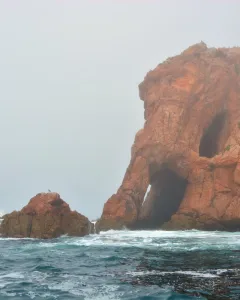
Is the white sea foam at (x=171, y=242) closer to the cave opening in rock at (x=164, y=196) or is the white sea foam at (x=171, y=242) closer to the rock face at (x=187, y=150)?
the rock face at (x=187, y=150)

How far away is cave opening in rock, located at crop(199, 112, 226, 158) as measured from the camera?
2183 inches

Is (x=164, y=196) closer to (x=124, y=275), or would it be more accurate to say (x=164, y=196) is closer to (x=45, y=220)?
(x=45, y=220)

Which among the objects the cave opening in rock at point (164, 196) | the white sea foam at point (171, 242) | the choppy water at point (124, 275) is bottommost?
the white sea foam at point (171, 242)

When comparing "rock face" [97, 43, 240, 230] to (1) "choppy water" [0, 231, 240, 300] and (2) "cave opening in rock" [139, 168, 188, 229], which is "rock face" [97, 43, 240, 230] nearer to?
(2) "cave opening in rock" [139, 168, 188, 229]

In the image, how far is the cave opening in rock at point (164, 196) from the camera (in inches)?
2133

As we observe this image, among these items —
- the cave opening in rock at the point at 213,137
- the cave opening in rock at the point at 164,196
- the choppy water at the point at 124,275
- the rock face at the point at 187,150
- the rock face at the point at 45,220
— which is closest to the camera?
the choppy water at the point at 124,275

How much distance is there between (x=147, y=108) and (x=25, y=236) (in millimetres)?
30025

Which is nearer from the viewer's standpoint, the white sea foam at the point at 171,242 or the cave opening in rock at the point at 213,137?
the white sea foam at the point at 171,242

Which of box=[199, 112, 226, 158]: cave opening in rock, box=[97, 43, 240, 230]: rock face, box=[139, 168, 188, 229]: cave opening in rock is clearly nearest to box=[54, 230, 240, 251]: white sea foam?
box=[97, 43, 240, 230]: rock face

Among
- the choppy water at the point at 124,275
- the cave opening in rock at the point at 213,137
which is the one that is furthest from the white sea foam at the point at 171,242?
the cave opening in rock at the point at 213,137

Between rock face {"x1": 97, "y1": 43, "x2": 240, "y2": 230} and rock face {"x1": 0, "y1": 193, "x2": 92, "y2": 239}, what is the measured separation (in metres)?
10.2

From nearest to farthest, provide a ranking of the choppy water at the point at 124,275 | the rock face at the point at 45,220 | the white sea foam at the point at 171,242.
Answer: the choppy water at the point at 124,275, the white sea foam at the point at 171,242, the rock face at the point at 45,220

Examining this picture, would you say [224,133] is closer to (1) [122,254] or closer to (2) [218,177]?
(2) [218,177]

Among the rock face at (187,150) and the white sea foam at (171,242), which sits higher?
the rock face at (187,150)
